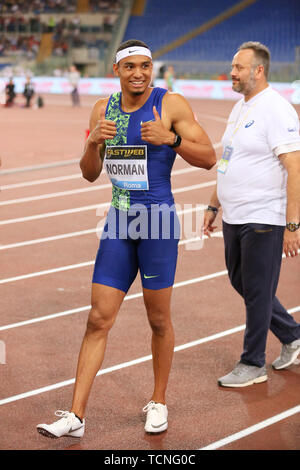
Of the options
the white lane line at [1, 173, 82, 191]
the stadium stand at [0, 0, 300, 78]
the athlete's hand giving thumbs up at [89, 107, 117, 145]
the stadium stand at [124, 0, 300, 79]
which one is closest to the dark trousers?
the athlete's hand giving thumbs up at [89, 107, 117, 145]

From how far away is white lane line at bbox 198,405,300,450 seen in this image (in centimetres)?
430

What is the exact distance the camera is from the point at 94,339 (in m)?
4.39

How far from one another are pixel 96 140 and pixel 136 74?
0.46 meters

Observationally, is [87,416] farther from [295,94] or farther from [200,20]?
[200,20]

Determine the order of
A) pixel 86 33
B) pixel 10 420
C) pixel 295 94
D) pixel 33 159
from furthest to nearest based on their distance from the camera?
pixel 86 33, pixel 295 94, pixel 33 159, pixel 10 420

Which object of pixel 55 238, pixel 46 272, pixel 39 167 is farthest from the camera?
pixel 39 167

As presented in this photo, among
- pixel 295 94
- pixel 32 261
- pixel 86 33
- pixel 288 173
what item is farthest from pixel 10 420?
pixel 86 33

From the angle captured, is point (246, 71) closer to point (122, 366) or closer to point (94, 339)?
point (94, 339)

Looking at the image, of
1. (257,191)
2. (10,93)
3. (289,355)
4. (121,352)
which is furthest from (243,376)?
(10,93)

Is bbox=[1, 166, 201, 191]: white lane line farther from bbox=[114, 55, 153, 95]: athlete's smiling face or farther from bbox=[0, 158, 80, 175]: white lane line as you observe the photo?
bbox=[114, 55, 153, 95]: athlete's smiling face

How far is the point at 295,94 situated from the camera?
32656 millimetres

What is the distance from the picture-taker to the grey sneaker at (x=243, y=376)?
521cm

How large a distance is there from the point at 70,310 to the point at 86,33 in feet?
141

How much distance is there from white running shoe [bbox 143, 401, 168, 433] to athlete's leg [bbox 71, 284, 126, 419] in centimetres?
44
